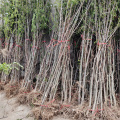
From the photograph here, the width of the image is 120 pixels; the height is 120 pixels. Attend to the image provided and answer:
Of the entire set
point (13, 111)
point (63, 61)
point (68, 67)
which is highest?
point (63, 61)

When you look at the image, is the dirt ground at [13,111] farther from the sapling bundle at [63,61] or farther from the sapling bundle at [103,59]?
the sapling bundle at [103,59]

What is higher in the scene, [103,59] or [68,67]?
[103,59]

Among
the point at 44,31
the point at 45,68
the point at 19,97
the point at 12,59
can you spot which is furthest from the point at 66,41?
the point at 12,59

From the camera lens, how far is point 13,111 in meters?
2.86

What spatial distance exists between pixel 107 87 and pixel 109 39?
1.06 meters

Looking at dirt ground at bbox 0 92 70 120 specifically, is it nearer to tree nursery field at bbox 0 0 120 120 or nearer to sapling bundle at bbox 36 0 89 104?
tree nursery field at bbox 0 0 120 120

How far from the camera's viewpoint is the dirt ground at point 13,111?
2610 mm

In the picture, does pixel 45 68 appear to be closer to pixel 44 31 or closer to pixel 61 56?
pixel 61 56

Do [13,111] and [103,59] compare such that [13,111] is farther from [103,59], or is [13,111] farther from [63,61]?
[103,59]

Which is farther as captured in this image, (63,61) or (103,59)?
(63,61)

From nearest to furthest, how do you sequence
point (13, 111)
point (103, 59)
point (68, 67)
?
point (103, 59)
point (13, 111)
point (68, 67)

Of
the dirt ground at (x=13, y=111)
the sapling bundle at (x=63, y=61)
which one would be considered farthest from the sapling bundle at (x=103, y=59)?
the dirt ground at (x=13, y=111)

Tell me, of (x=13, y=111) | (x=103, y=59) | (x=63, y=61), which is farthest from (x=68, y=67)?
(x=13, y=111)

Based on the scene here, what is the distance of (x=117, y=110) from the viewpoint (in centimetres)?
237
